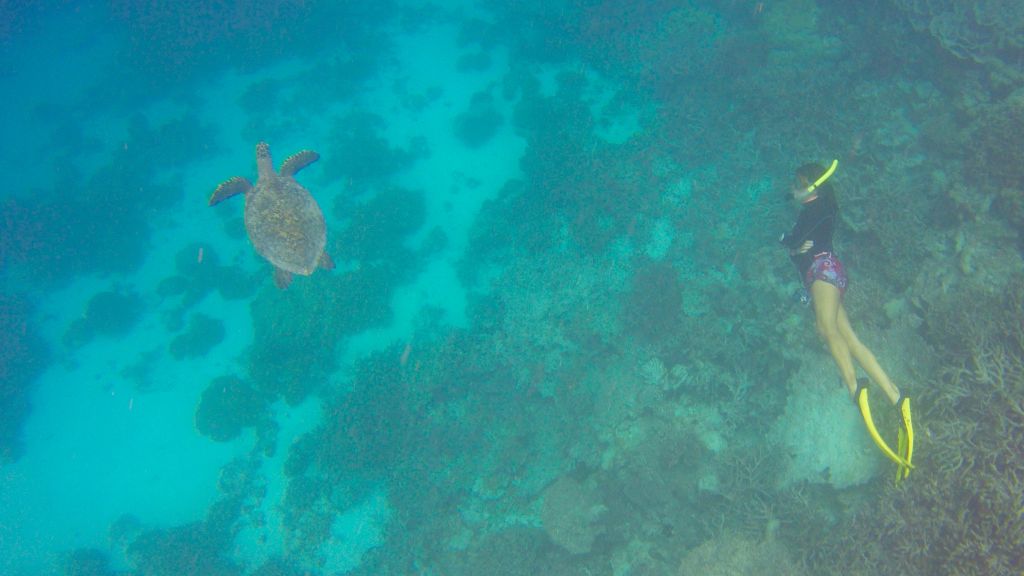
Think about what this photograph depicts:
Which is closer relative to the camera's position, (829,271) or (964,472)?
(964,472)

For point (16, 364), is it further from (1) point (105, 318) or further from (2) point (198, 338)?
(2) point (198, 338)

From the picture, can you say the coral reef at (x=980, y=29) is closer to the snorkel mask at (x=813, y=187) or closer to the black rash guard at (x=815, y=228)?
the black rash guard at (x=815, y=228)

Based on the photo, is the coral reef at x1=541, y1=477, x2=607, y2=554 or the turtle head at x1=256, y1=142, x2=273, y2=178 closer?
the coral reef at x1=541, y1=477, x2=607, y2=554

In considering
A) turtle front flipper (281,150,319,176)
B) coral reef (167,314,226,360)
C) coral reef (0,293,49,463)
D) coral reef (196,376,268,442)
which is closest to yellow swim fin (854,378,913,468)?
turtle front flipper (281,150,319,176)

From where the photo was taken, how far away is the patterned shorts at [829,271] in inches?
221

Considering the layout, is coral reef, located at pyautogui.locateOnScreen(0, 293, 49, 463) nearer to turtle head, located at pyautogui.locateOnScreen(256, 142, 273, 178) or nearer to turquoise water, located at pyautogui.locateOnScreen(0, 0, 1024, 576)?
turquoise water, located at pyautogui.locateOnScreen(0, 0, 1024, 576)

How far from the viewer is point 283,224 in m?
7.62

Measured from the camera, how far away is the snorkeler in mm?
5375

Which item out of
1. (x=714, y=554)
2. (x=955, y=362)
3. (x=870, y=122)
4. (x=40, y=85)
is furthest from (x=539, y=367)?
Answer: (x=40, y=85)

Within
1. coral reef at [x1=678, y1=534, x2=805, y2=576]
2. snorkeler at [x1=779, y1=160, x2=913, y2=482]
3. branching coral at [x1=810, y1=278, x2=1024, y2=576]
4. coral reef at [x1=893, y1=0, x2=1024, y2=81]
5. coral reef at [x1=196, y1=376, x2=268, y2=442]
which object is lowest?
coral reef at [x1=196, y1=376, x2=268, y2=442]

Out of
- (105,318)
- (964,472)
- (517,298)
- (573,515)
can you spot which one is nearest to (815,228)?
(964,472)

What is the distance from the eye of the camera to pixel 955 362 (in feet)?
19.0

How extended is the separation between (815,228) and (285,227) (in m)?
8.15

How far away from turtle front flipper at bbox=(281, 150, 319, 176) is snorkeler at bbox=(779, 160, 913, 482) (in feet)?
26.7
